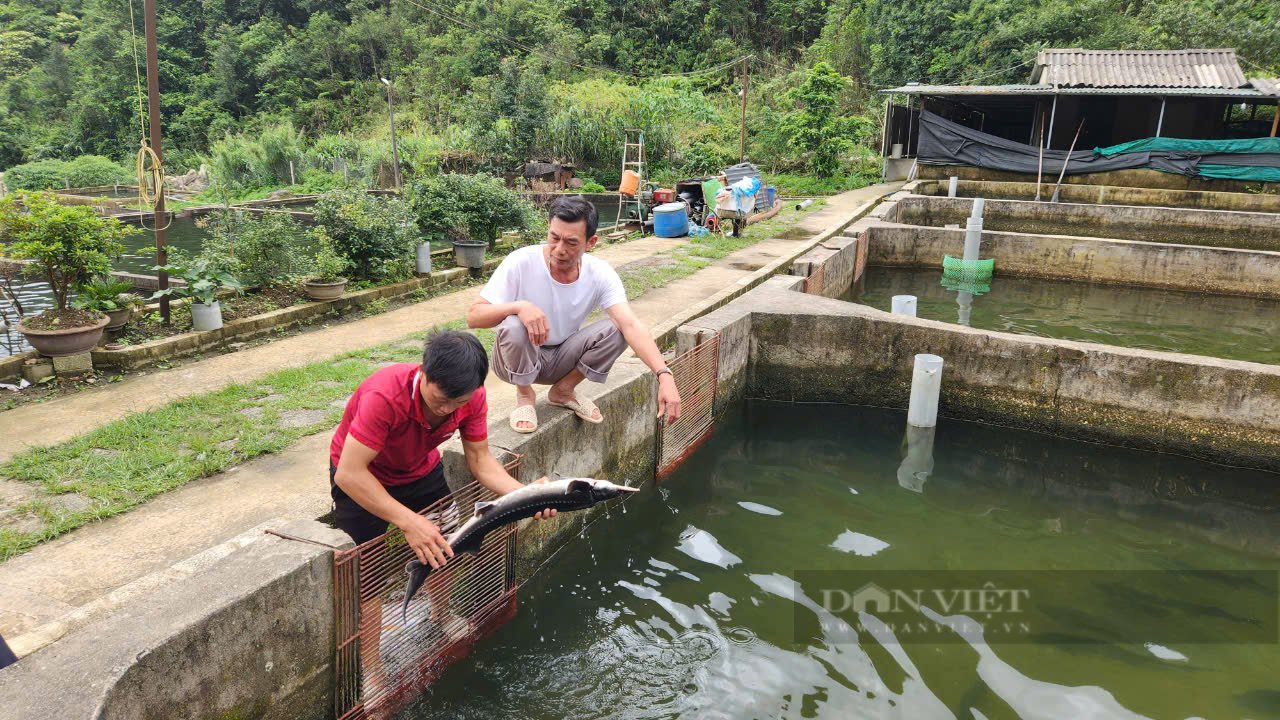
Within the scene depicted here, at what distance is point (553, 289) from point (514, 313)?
38 cm

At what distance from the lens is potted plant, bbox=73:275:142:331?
673cm

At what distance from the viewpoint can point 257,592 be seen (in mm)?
2688

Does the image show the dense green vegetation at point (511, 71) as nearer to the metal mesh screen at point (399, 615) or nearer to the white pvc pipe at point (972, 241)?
the white pvc pipe at point (972, 241)

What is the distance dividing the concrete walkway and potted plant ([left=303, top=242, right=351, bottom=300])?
28.8 inches

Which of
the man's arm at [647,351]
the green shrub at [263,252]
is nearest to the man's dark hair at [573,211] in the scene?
the man's arm at [647,351]

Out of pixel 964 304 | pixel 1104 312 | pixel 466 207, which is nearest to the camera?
pixel 466 207

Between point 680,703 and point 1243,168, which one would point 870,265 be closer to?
point 1243,168

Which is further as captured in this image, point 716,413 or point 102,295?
point 102,295

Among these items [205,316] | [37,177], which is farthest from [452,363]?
[37,177]

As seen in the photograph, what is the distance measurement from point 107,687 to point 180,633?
0.84 ft

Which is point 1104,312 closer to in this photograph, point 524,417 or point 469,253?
point 469,253

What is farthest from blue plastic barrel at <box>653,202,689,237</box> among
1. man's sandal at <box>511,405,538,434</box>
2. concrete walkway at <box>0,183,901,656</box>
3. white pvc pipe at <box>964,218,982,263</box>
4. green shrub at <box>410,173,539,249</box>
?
man's sandal at <box>511,405,538,434</box>

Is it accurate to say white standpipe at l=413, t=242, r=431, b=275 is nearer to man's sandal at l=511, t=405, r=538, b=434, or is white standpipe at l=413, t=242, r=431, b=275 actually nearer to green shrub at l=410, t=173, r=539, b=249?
green shrub at l=410, t=173, r=539, b=249

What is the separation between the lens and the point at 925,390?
621 centimetres
